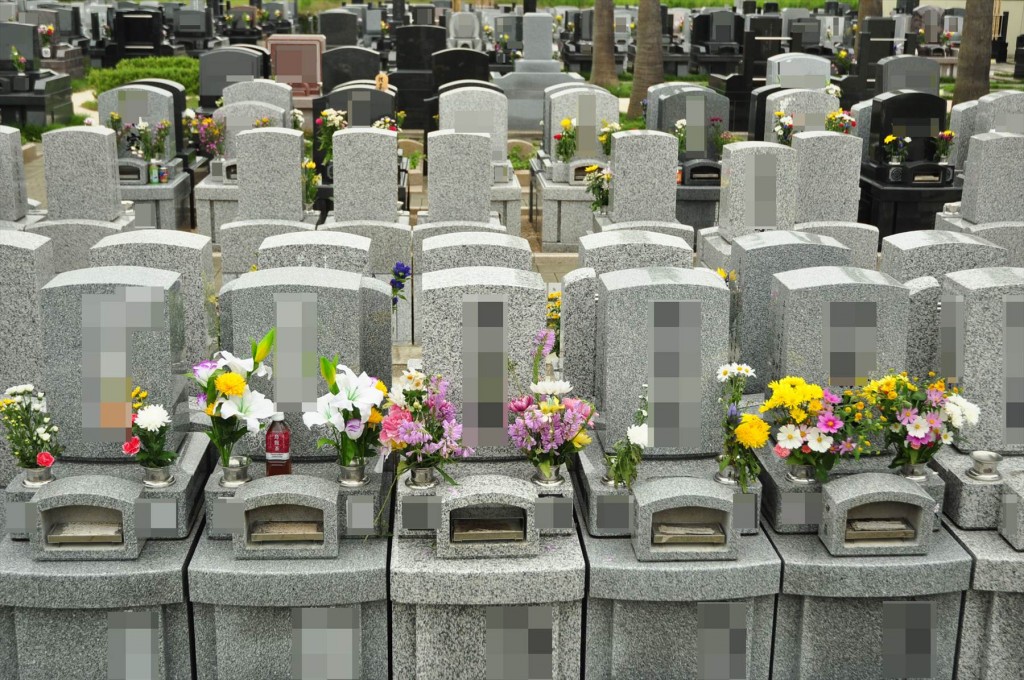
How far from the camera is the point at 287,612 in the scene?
593 cm

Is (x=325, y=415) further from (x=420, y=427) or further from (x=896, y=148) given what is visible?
(x=896, y=148)

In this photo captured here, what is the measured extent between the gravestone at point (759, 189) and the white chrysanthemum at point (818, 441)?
4.99 meters

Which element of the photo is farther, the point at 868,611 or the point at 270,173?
the point at 270,173

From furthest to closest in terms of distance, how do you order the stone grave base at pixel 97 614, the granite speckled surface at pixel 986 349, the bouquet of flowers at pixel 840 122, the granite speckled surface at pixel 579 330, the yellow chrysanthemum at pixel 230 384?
the bouquet of flowers at pixel 840 122 → the granite speckled surface at pixel 579 330 → the granite speckled surface at pixel 986 349 → the yellow chrysanthemum at pixel 230 384 → the stone grave base at pixel 97 614

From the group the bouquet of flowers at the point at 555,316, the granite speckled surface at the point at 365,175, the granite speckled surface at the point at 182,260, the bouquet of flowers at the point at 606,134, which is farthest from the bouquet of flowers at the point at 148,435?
the bouquet of flowers at the point at 606,134

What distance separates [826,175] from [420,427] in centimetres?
701

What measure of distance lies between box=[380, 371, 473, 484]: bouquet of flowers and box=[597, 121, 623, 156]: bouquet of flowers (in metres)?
8.27

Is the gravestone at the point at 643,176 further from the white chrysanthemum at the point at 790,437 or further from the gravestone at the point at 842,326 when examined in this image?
the white chrysanthemum at the point at 790,437

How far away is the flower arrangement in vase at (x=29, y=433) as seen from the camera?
6117mm

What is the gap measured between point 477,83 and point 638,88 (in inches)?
258

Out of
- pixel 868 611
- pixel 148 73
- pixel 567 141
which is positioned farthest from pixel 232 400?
pixel 148 73

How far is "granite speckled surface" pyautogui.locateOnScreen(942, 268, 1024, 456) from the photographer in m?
6.53

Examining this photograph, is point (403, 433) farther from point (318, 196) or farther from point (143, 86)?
point (143, 86)

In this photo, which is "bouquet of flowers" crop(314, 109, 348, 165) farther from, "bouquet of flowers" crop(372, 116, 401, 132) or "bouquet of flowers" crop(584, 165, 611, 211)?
"bouquet of flowers" crop(584, 165, 611, 211)
